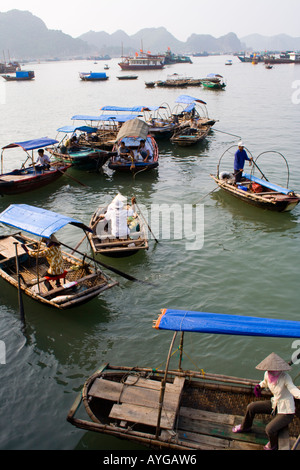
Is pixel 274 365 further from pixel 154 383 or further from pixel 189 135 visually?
pixel 189 135

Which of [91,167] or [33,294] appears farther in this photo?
[91,167]

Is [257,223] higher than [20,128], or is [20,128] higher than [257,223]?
[20,128]

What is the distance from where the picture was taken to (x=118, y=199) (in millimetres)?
10805

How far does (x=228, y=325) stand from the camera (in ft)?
17.2

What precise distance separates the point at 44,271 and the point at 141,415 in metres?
5.60

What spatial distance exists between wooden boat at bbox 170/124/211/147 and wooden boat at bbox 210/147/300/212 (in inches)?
325

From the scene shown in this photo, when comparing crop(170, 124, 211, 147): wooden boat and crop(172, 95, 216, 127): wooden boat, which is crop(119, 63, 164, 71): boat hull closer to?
crop(172, 95, 216, 127): wooden boat

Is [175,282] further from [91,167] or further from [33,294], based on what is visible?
[91,167]

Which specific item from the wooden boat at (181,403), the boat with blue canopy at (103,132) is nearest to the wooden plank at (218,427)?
the wooden boat at (181,403)

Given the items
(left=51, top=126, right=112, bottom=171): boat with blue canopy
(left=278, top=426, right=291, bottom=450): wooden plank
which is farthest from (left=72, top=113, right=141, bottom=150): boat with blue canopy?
(left=278, top=426, right=291, bottom=450): wooden plank

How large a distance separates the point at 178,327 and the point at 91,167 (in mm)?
14931

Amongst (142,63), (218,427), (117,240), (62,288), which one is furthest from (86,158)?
(142,63)
